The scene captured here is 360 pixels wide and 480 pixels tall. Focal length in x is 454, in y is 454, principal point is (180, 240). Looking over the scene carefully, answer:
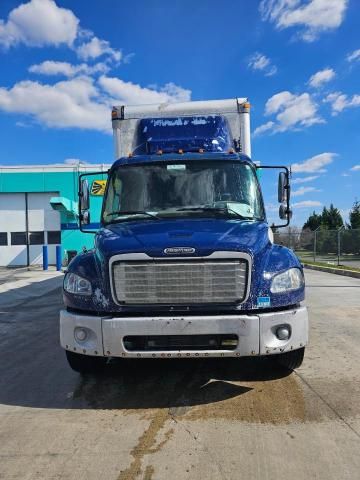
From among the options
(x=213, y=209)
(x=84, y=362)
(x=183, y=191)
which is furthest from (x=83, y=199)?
(x=84, y=362)

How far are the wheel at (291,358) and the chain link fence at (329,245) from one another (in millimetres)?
15448

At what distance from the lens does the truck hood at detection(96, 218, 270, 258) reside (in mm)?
4242

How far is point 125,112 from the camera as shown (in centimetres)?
757

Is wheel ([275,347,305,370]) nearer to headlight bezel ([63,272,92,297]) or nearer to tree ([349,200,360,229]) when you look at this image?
headlight bezel ([63,272,92,297])

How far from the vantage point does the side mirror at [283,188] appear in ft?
20.5

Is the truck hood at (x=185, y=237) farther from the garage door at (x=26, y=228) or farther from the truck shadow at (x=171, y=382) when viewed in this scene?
the garage door at (x=26, y=228)

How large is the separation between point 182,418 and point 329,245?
23.9 metres

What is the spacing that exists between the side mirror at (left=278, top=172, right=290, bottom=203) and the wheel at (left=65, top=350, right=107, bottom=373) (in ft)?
10.6

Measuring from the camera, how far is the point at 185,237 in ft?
14.3

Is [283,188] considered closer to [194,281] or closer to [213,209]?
[213,209]

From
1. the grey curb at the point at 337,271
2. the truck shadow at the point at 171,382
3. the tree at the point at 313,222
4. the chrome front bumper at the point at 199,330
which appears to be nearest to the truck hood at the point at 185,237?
Result: the chrome front bumper at the point at 199,330

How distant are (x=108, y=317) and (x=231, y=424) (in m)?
1.45

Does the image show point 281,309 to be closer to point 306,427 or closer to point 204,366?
point 306,427

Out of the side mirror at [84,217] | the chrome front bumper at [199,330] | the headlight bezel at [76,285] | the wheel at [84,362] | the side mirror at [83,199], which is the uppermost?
the side mirror at [83,199]
